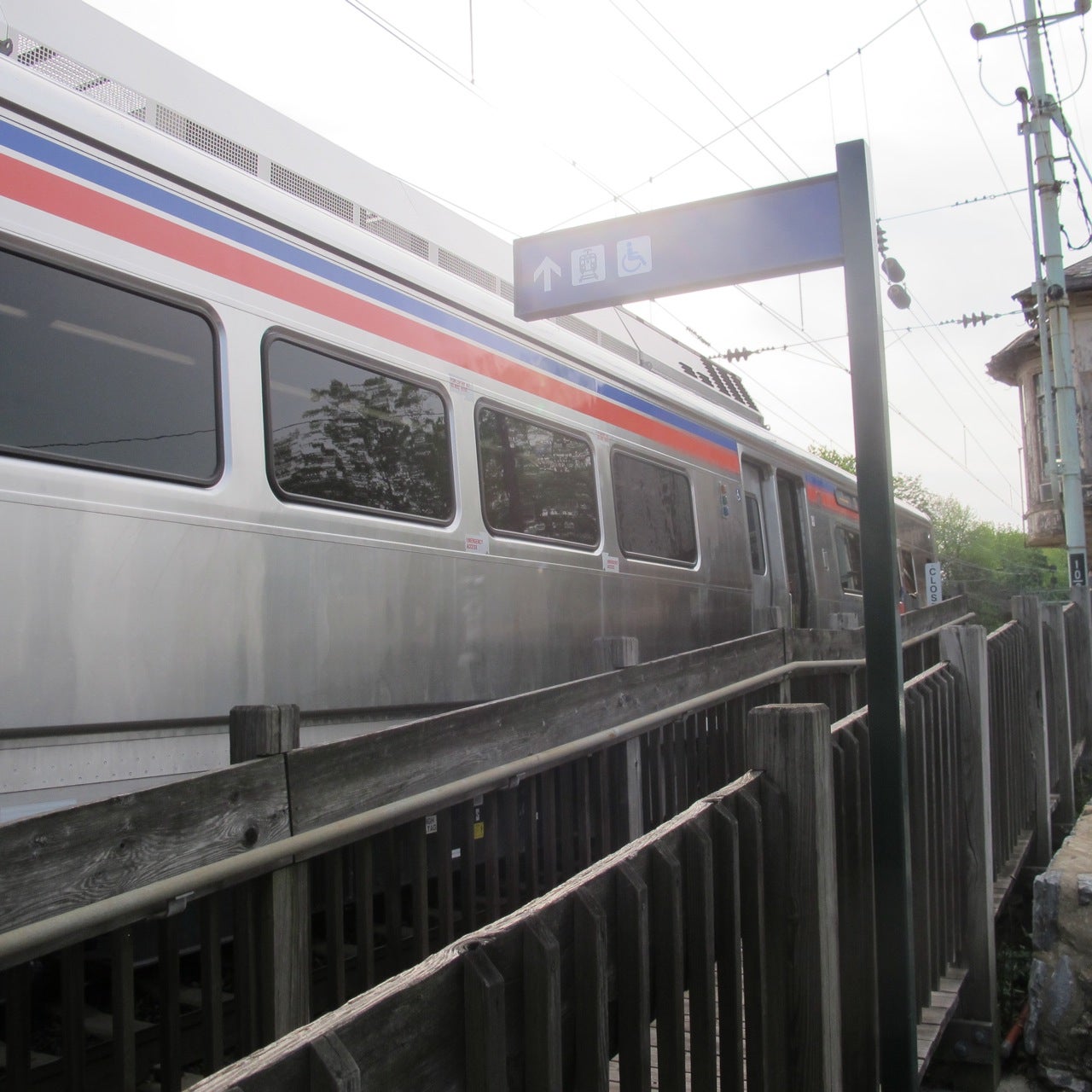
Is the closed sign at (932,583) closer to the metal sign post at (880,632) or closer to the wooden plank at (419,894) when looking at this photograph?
the metal sign post at (880,632)

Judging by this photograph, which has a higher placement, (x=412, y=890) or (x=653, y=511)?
(x=653, y=511)

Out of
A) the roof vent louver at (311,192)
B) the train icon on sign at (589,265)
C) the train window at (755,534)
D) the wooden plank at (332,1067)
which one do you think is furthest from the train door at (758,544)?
the wooden plank at (332,1067)

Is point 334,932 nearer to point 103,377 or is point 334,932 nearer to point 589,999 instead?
point 589,999

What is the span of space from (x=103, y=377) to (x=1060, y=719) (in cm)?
595

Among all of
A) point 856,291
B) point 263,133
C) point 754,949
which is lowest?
point 754,949

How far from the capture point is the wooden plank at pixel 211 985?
2.43 m

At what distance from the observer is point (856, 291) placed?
2928 mm

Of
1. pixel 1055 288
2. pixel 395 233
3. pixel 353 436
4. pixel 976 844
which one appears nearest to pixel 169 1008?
pixel 976 844

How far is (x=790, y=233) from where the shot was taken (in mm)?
3154

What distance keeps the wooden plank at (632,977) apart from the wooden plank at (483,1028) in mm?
374

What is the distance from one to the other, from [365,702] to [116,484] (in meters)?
1.48

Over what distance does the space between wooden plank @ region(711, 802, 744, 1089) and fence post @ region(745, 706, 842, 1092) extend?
0.69 feet

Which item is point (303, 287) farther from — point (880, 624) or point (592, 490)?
point (880, 624)

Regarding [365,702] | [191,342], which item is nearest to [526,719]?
[365,702]
